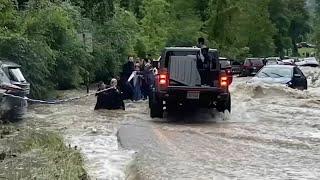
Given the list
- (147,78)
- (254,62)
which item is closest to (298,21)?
(254,62)

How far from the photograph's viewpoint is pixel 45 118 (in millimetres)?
17812

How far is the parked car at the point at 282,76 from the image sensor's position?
2641cm

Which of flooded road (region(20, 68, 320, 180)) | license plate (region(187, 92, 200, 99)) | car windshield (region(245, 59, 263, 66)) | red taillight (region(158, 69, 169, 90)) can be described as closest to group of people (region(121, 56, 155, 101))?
flooded road (region(20, 68, 320, 180))

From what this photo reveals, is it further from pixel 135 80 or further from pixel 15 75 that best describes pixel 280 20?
pixel 15 75

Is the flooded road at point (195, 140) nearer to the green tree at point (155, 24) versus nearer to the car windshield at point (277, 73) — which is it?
the car windshield at point (277, 73)

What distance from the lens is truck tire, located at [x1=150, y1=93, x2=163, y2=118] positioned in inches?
713

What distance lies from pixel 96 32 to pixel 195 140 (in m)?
18.8

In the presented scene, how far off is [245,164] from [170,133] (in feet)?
13.8

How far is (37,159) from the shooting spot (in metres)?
9.31

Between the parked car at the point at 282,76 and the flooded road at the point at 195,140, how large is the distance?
120 inches

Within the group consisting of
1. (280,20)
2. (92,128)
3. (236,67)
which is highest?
(280,20)

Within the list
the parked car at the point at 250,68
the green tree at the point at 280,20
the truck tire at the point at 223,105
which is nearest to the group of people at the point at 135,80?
the truck tire at the point at 223,105

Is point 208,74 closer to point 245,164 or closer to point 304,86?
point 245,164

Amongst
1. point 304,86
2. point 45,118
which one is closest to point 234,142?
point 45,118
